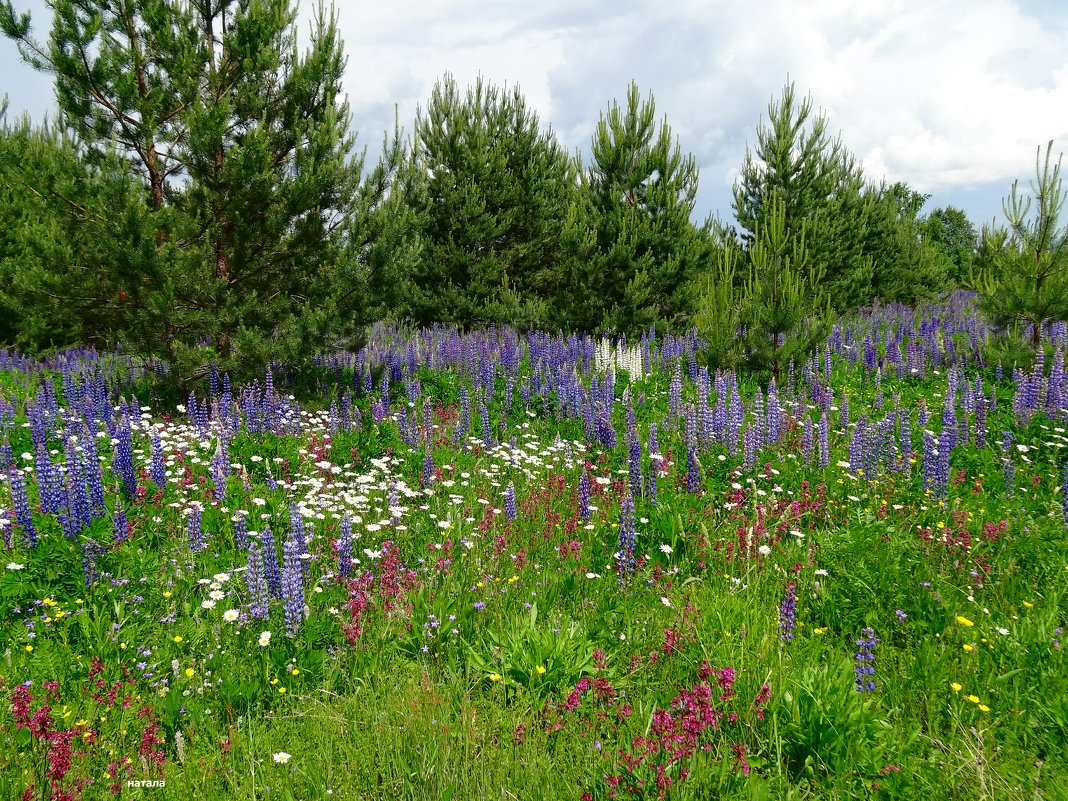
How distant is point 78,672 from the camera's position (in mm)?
3459

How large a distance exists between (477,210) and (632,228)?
16.4 feet

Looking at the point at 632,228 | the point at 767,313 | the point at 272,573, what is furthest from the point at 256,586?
the point at 632,228

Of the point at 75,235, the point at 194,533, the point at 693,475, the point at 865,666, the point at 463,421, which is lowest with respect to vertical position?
the point at 865,666

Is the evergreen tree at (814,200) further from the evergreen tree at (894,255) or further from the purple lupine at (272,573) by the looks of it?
the purple lupine at (272,573)

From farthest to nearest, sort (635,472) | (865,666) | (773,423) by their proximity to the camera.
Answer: (773,423) → (635,472) → (865,666)

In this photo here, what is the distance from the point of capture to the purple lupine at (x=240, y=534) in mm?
4775

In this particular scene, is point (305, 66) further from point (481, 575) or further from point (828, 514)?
point (828, 514)

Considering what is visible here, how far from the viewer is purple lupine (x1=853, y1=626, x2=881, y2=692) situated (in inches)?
127

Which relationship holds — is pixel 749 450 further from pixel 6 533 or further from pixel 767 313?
pixel 6 533

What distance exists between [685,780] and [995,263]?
Result: 1325 centimetres

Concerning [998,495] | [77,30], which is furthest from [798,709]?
[77,30]

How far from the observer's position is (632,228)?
1577 cm

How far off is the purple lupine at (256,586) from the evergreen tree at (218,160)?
5.64m

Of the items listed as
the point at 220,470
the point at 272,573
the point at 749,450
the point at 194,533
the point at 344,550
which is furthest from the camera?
the point at 749,450
